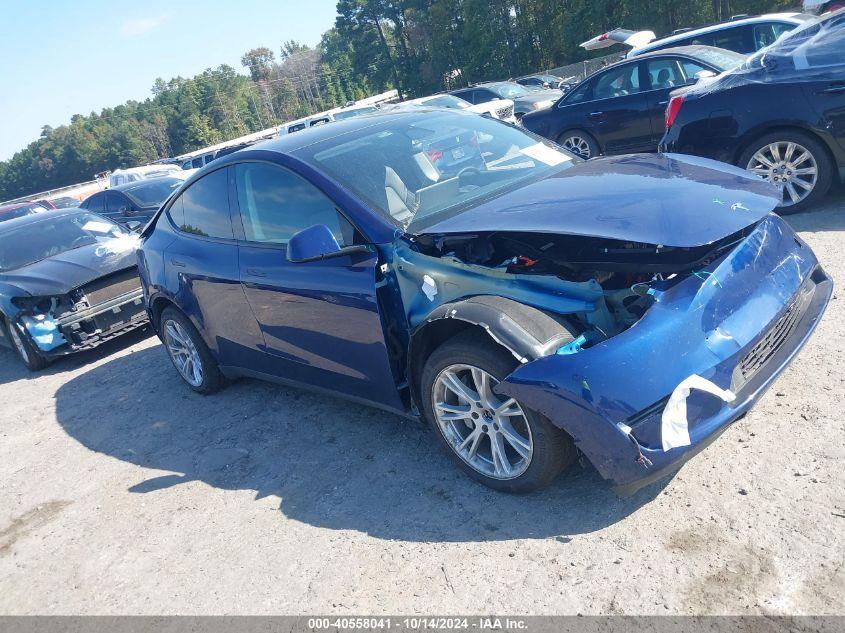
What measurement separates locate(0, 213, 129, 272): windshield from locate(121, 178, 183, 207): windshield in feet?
13.8

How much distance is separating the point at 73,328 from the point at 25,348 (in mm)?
759

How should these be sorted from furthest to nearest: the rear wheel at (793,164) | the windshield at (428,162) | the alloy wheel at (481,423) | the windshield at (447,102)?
the windshield at (447,102), the rear wheel at (793,164), the windshield at (428,162), the alloy wheel at (481,423)

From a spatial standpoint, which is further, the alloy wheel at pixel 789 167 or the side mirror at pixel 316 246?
the alloy wheel at pixel 789 167

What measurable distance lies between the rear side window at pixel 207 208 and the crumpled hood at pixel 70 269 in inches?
105

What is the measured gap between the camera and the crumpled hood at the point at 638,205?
2828mm

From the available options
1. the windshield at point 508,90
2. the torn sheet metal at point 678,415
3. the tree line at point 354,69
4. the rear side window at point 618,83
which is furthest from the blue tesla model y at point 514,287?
the tree line at point 354,69

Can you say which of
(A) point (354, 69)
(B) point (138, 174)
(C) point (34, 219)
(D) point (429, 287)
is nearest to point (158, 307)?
(D) point (429, 287)

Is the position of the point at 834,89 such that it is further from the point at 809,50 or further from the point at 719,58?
the point at 719,58

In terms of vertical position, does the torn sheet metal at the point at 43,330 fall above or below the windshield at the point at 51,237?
below

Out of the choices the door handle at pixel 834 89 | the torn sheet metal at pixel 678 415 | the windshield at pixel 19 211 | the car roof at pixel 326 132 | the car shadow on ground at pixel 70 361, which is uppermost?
the car roof at pixel 326 132

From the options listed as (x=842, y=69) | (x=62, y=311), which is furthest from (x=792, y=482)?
(x=62, y=311)

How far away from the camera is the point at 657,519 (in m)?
2.82

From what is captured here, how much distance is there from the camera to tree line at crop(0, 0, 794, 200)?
3612cm

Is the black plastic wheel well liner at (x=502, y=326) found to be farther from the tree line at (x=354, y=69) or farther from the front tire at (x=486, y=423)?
the tree line at (x=354, y=69)
